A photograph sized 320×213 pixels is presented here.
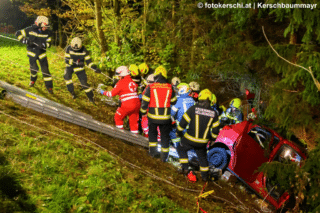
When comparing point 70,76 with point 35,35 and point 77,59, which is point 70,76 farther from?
point 35,35

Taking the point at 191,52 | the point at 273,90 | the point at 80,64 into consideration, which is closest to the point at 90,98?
the point at 80,64

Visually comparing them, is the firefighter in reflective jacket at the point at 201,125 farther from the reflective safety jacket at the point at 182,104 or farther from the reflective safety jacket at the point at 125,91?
the reflective safety jacket at the point at 125,91

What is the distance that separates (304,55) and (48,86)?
7.22 meters

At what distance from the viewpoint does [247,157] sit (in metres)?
6.36

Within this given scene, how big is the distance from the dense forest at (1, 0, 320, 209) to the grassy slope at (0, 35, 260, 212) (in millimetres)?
2242

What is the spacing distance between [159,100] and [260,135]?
8.98 ft

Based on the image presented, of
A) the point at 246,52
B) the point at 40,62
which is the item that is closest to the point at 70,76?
the point at 40,62

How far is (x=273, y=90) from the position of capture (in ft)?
15.6

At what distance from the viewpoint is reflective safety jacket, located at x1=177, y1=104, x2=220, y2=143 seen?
584 cm

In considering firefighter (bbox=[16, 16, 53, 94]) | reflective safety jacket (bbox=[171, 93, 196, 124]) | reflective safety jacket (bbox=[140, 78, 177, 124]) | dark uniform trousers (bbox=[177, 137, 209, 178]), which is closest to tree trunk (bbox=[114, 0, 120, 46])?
firefighter (bbox=[16, 16, 53, 94])

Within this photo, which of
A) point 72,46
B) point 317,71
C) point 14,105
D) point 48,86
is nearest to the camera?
point 317,71

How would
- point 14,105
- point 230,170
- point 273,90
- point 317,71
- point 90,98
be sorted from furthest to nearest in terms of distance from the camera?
point 90,98, point 230,170, point 14,105, point 273,90, point 317,71

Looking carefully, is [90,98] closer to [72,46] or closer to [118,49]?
[72,46]

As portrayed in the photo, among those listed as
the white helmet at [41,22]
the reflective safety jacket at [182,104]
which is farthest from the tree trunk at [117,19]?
the reflective safety jacket at [182,104]
